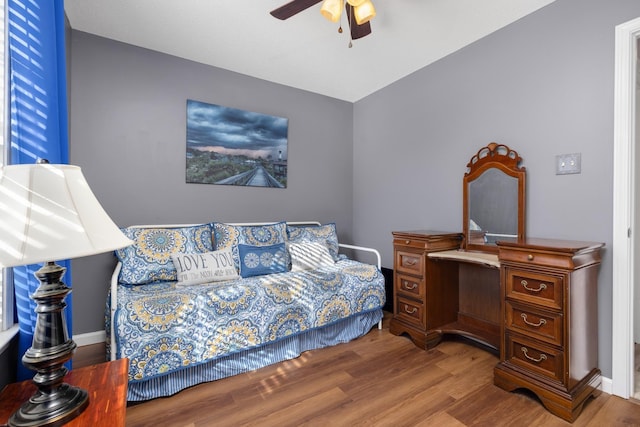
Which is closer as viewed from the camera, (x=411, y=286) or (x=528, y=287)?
(x=528, y=287)

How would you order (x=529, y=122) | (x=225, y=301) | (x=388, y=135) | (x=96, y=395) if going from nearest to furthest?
(x=96, y=395) → (x=225, y=301) → (x=529, y=122) → (x=388, y=135)

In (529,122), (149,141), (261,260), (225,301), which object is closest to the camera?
(225,301)

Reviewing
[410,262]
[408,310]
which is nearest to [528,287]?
[410,262]

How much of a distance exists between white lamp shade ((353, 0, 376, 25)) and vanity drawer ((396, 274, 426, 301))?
1.87 m

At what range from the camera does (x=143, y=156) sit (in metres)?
2.60

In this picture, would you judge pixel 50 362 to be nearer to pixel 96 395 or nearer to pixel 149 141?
pixel 96 395

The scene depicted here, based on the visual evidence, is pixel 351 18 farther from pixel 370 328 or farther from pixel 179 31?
pixel 370 328

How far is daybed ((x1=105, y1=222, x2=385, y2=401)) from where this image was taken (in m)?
1.67

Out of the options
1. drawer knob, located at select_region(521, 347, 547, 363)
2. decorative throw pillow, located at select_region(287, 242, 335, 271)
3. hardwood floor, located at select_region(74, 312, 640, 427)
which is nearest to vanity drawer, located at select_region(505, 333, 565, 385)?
drawer knob, located at select_region(521, 347, 547, 363)

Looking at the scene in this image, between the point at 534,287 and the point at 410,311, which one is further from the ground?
the point at 534,287

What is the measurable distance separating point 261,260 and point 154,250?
2.72 feet

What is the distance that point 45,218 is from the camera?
718 mm

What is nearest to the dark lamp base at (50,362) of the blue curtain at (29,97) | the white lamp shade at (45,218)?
the white lamp shade at (45,218)

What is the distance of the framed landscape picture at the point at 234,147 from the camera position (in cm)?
282
